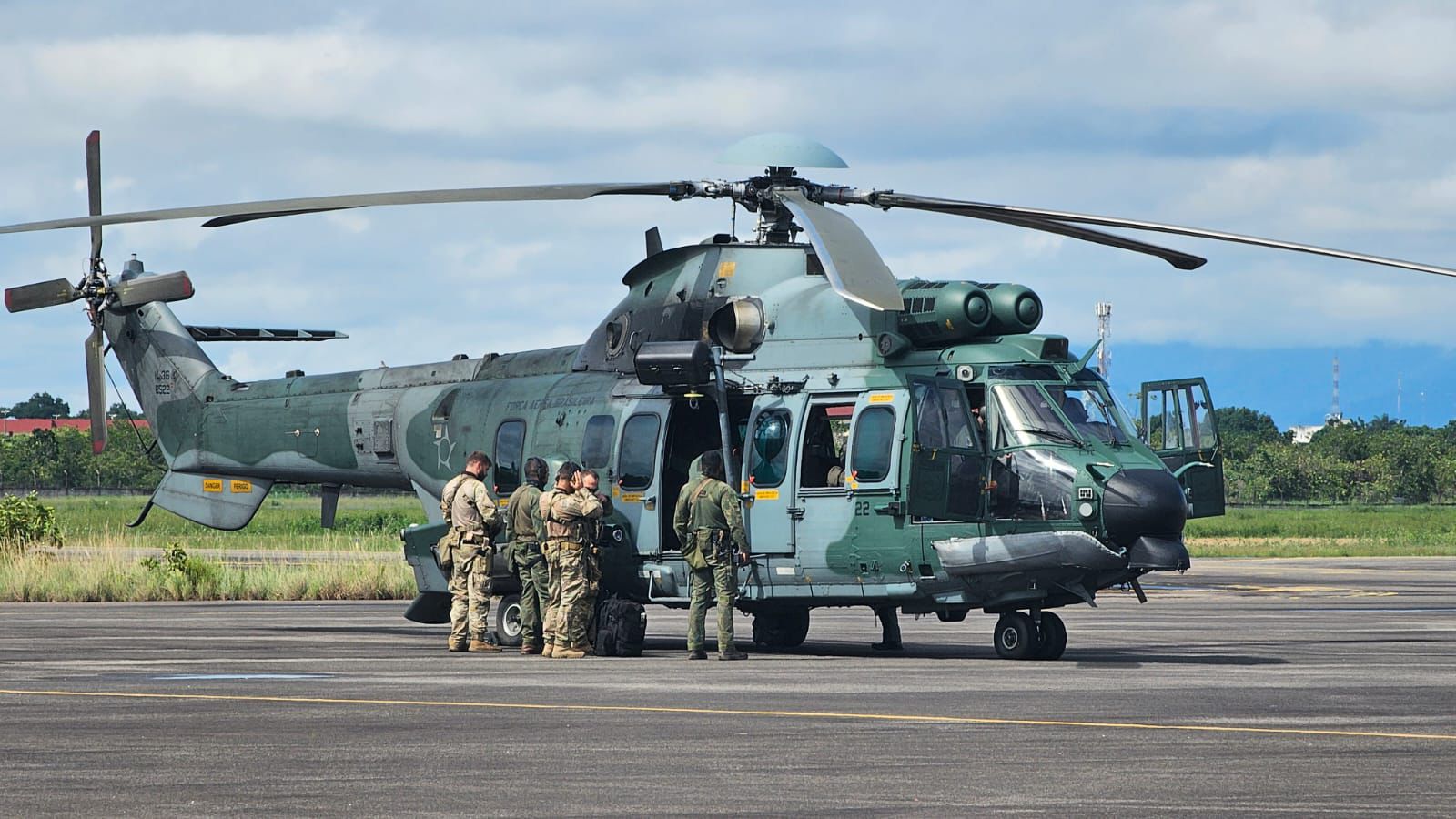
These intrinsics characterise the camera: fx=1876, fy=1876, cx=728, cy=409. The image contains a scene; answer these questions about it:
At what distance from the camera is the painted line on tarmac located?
11.2m

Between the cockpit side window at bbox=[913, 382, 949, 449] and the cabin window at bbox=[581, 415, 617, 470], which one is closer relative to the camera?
the cockpit side window at bbox=[913, 382, 949, 449]

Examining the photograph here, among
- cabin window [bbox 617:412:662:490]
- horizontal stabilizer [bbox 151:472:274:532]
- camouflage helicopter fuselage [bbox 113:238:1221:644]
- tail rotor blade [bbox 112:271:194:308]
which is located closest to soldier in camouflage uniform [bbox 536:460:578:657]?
cabin window [bbox 617:412:662:490]

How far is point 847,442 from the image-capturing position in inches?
685

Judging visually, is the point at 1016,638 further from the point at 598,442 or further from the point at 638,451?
the point at 598,442

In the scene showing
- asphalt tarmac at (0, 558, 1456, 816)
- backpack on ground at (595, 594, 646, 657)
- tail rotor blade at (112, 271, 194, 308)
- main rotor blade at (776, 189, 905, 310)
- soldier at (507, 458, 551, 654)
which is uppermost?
tail rotor blade at (112, 271, 194, 308)

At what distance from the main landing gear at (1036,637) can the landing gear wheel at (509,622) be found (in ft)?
17.4

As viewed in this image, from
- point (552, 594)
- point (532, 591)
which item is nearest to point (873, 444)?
point (552, 594)

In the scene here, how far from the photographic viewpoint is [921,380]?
1664 centimetres

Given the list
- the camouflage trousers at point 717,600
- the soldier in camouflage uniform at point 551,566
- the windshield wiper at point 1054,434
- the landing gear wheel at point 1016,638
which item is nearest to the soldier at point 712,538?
the camouflage trousers at point 717,600

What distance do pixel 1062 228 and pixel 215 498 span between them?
40.2ft

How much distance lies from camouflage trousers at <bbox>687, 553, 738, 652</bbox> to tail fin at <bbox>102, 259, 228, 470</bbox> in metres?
9.61

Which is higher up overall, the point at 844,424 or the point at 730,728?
the point at 844,424

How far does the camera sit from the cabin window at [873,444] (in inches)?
672

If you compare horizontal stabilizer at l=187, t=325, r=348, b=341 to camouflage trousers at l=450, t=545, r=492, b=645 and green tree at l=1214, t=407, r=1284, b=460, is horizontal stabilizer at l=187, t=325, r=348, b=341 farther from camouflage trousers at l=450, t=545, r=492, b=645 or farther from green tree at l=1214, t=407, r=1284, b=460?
green tree at l=1214, t=407, r=1284, b=460
